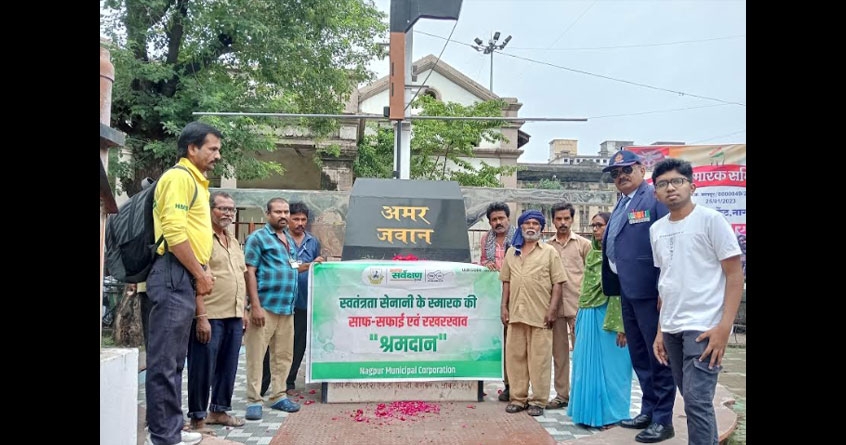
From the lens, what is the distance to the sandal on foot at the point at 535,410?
450 centimetres

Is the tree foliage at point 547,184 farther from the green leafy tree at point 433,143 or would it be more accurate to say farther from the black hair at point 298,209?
the black hair at point 298,209

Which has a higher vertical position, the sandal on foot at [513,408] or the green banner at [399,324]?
the green banner at [399,324]

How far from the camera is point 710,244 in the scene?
300 cm

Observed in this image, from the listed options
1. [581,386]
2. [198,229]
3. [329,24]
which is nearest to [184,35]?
[329,24]

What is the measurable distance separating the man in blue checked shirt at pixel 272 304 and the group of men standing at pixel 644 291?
63.9 inches

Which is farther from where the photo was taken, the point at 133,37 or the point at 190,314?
the point at 133,37

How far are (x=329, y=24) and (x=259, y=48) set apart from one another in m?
1.11

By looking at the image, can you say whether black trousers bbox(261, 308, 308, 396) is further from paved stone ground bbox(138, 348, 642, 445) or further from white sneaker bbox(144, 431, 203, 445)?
white sneaker bbox(144, 431, 203, 445)

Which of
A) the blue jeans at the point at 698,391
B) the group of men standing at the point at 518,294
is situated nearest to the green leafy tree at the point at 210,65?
the group of men standing at the point at 518,294

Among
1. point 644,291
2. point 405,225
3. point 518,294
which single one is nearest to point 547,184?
point 405,225

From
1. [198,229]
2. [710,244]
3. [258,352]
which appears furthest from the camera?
[258,352]

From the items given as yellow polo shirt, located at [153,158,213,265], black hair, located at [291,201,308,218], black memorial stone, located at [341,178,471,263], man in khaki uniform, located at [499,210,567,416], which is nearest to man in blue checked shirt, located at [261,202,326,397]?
black hair, located at [291,201,308,218]

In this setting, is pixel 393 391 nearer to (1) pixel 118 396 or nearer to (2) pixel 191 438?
(2) pixel 191 438

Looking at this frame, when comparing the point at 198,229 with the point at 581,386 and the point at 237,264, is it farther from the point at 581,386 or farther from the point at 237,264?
the point at 581,386
